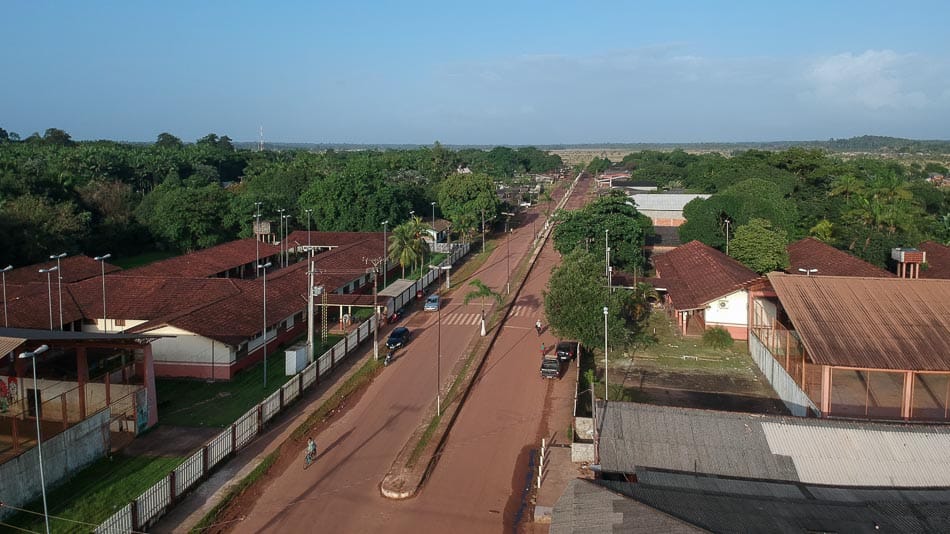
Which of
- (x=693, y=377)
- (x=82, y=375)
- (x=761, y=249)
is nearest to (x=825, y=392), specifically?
(x=693, y=377)

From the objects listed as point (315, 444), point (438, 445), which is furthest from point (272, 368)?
point (438, 445)

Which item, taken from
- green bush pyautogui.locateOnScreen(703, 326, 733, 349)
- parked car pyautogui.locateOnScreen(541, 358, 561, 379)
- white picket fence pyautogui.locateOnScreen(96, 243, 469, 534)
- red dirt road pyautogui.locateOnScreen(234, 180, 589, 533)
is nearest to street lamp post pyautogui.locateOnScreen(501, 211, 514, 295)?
Result: red dirt road pyautogui.locateOnScreen(234, 180, 589, 533)

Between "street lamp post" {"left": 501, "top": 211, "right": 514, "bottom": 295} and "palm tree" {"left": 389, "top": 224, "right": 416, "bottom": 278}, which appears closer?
"palm tree" {"left": 389, "top": 224, "right": 416, "bottom": 278}

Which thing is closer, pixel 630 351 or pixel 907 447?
pixel 907 447

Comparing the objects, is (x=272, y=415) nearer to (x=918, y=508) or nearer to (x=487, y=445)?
(x=487, y=445)

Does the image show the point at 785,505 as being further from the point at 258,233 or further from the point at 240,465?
the point at 258,233

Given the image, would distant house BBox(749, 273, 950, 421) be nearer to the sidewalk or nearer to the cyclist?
the cyclist
